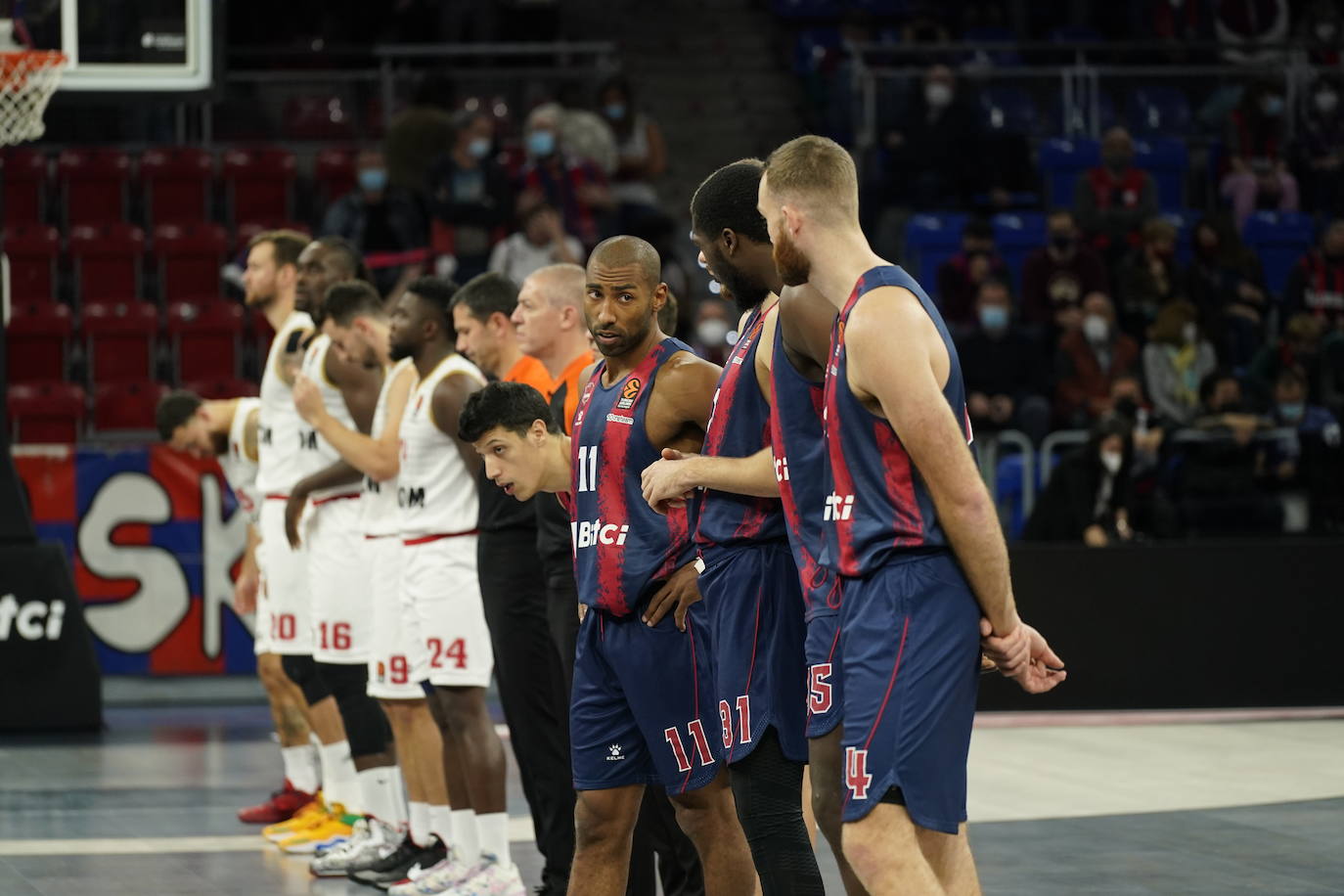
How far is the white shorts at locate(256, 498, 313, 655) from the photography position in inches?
327

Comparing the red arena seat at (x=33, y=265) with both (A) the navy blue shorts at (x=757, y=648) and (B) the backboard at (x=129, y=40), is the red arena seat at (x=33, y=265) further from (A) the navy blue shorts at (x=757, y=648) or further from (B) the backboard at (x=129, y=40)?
(A) the navy blue shorts at (x=757, y=648)

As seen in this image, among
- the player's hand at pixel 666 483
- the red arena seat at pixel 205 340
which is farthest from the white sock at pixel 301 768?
the red arena seat at pixel 205 340

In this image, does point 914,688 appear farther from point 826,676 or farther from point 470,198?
point 470,198

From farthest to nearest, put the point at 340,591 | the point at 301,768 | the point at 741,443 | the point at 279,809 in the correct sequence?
the point at 301,768 < the point at 279,809 < the point at 340,591 < the point at 741,443

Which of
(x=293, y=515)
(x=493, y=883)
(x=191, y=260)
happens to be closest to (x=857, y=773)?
(x=493, y=883)

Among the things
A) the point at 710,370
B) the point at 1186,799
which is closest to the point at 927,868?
the point at 710,370

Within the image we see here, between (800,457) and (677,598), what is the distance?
71 cm

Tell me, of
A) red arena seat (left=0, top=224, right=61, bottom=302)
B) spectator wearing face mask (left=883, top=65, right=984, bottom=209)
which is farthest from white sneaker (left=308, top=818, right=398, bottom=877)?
spectator wearing face mask (left=883, top=65, right=984, bottom=209)

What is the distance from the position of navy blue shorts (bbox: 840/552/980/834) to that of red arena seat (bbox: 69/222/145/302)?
12853 millimetres

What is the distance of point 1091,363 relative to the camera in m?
15.0

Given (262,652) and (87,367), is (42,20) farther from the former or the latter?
(87,367)

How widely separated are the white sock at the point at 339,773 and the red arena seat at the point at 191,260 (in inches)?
340

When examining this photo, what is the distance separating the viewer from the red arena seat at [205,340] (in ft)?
50.1

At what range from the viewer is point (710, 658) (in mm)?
5293
